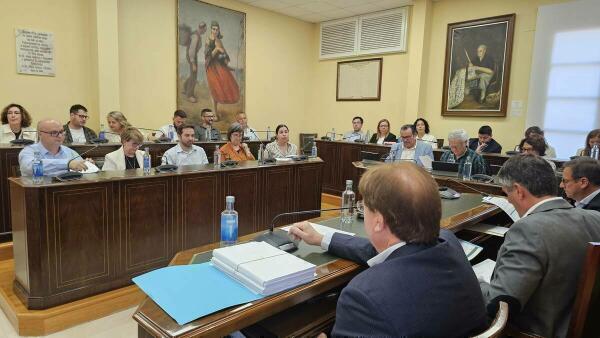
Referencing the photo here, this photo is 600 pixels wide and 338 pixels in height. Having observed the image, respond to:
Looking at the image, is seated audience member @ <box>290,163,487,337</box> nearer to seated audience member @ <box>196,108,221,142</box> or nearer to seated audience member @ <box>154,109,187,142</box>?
seated audience member @ <box>154,109,187,142</box>

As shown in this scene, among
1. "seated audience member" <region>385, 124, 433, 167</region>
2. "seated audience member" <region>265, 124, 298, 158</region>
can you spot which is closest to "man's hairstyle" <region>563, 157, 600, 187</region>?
"seated audience member" <region>385, 124, 433, 167</region>

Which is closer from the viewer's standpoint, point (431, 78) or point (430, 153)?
point (430, 153)

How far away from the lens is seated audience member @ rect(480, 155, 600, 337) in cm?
128

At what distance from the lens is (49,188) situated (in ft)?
7.92

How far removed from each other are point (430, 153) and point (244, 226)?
2.50m

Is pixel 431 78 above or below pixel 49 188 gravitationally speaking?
above

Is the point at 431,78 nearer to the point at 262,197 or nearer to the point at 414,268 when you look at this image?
the point at 262,197

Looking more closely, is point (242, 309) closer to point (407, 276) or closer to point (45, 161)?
point (407, 276)

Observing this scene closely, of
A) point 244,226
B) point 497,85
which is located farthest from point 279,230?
point 497,85

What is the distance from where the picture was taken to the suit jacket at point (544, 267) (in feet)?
4.20

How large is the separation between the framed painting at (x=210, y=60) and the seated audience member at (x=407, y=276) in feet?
19.7

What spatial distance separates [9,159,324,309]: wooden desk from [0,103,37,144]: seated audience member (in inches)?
99.8

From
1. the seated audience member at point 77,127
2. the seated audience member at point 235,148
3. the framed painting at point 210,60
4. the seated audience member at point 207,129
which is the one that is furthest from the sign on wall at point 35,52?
the seated audience member at point 235,148

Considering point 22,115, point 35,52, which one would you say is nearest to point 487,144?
point 22,115
